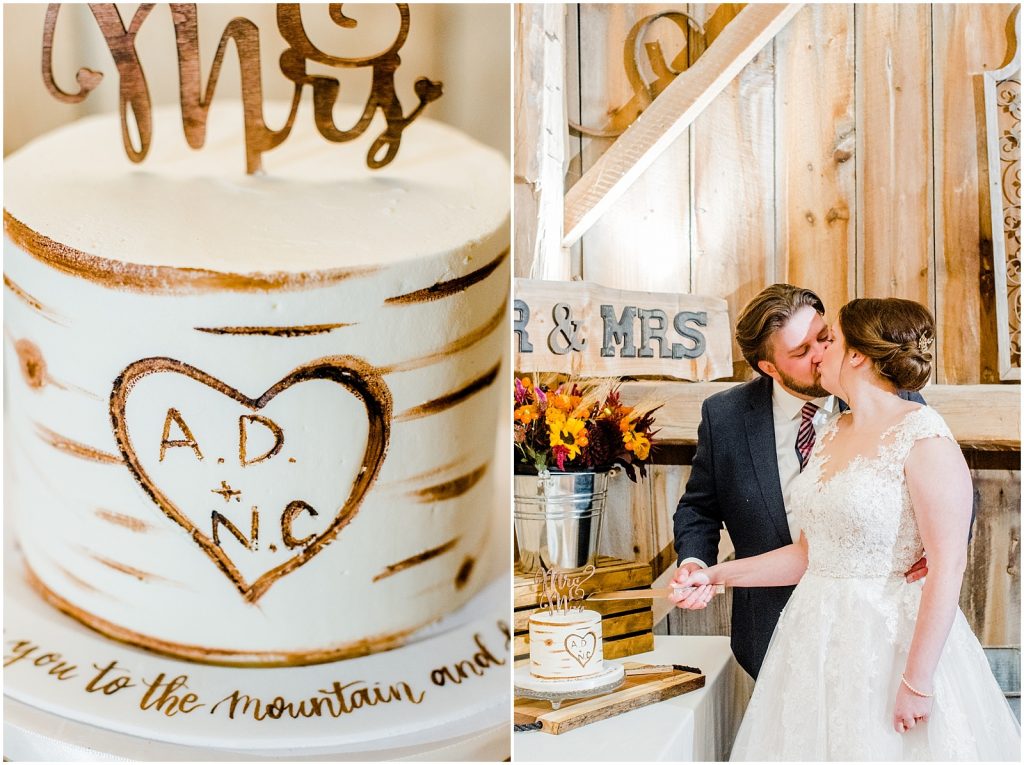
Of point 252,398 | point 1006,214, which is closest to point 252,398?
point 252,398

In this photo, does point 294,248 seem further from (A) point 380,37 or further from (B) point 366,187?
(A) point 380,37

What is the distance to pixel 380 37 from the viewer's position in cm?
122

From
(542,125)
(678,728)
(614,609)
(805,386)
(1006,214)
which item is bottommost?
(678,728)

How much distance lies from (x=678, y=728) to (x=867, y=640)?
0.20m

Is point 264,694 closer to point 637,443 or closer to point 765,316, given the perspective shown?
point 637,443

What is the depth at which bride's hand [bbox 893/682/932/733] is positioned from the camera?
2.61ft

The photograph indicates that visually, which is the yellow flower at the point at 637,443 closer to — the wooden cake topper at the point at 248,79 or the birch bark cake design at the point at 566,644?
the birch bark cake design at the point at 566,644

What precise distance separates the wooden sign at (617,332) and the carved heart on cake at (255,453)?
17cm

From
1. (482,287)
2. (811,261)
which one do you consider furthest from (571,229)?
(811,261)

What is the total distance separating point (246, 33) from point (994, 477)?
88 cm

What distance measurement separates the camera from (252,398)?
0.81 metres

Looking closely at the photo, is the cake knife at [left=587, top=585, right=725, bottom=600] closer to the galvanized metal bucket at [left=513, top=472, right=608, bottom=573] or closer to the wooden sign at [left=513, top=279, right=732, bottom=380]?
the galvanized metal bucket at [left=513, top=472, right=608, bottom=573]

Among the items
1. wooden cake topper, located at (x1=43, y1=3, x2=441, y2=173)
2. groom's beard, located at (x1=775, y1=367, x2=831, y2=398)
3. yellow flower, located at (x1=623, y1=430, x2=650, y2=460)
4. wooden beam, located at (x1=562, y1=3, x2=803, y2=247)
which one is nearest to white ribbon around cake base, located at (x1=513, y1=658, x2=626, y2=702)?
yellow flower, located at (x1=623, y1=430, x2=650, y2=460)

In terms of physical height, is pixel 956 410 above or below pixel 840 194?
below
